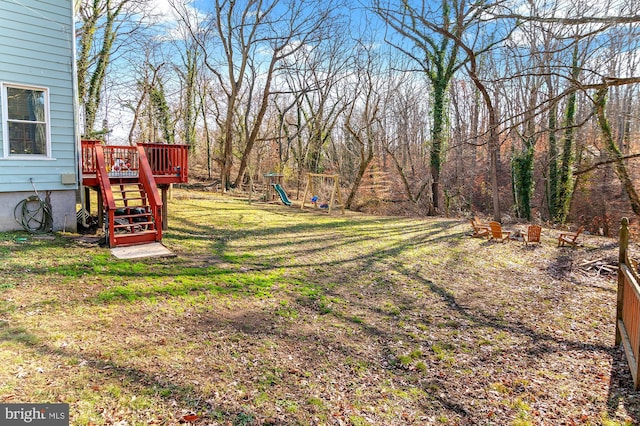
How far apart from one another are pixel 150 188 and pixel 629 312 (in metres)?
8.29

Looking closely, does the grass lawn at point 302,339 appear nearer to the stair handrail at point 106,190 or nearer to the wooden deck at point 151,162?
the stair handrail at point 106,190

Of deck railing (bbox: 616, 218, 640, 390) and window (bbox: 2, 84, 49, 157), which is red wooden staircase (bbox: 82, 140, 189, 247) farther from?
deck railing (bbox: 616, 218, 640, 390)

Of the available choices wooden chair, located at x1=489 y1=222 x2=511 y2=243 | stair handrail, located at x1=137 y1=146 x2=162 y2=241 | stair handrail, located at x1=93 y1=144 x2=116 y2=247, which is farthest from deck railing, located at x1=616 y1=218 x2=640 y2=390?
stair handrail, located at x1=93 y1=144 x2=116 y2=247

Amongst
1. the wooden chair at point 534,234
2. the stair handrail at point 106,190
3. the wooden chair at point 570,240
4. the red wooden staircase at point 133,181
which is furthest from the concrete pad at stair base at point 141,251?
the wooden chair at point 570,240

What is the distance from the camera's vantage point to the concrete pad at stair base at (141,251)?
669cm

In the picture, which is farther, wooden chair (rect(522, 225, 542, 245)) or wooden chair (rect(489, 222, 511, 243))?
wooden chair (rect(489, 222, 511, 243))

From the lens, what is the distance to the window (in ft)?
23.5

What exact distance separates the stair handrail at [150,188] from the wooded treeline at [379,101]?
7.75m

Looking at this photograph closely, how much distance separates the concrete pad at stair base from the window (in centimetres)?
278

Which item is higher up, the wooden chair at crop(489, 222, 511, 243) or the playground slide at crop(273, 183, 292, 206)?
the playground slide at crop(273, 183, 292, 206)

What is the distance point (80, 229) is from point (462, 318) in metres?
8.18

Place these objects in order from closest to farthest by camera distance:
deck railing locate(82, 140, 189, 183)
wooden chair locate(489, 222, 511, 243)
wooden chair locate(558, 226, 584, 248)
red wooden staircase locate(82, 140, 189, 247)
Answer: red wooden staircase locate(82, 140, 189, 247) < deck railing locate(82, 140, 189, 183) < wooden chair locate(558, 226, 584, 248) < wooden chair locate(489, 222, 511, 243)

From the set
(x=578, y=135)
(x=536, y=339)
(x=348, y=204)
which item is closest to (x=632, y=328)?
(x=536, y=339)

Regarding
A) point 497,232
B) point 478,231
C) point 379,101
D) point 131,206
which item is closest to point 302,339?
point 131,206
